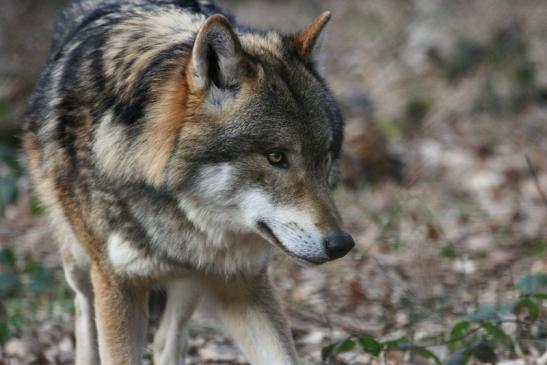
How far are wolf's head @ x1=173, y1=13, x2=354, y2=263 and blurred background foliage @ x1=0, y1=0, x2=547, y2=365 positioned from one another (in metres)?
0.64

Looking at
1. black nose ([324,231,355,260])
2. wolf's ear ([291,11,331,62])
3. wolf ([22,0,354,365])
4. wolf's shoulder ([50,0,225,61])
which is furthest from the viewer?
wolf's shoulder ([50,0,225,61])

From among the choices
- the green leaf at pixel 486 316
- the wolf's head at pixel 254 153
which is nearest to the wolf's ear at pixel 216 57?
the wolf's head at pixel 254 153

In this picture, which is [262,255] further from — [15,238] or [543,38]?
[543,38]

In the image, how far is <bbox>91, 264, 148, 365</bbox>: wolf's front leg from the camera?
416cm

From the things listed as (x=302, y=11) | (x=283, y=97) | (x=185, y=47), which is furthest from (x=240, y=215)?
(x=302, y=11)

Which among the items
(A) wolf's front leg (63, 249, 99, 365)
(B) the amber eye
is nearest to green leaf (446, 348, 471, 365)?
(B) the amber eye

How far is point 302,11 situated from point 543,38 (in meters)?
6.44

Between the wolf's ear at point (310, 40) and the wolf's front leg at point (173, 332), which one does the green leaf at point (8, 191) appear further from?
the wolf's ear at point (310, 40)

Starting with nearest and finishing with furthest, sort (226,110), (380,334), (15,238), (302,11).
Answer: (226,110)
(380,334)
(15,238)
(302,11)

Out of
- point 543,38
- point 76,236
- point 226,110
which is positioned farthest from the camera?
point 543,38

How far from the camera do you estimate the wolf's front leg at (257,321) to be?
13.7 ft

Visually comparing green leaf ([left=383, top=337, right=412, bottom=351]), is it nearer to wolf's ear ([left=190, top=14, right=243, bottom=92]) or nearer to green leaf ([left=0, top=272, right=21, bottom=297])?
wolf's ear ([left=190, top=14, right=243, bottom=92])

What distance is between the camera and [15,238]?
304 inches

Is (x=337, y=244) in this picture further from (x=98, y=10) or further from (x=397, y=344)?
(x=98, y=10)
